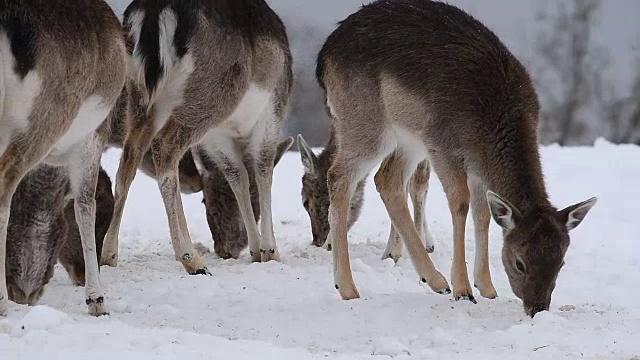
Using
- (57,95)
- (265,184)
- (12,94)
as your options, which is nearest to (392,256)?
(265,184)

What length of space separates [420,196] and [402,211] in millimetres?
2183

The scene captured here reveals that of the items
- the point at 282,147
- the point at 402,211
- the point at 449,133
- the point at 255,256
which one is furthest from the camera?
the point at 282,147

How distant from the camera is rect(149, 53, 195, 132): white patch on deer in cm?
988

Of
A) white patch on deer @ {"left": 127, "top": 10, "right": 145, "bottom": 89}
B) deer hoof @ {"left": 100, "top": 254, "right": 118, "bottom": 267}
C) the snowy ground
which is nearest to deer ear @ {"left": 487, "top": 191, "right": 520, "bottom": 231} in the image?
the snowy ground

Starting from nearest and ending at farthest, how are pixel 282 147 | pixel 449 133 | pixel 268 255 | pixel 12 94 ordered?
pixel 12 94 < pixel 449 133 < pixel 268 255 < pixel 282 147

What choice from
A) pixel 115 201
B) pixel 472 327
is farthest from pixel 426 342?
pixel 115 201

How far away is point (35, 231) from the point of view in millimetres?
8273

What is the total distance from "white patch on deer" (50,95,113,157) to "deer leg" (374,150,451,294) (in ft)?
9.86

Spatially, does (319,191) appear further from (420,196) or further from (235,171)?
(420,196)

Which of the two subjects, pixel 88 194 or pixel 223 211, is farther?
pixel 223 211

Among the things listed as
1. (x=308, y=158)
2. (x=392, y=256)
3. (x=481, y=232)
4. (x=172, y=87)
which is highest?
(x=172, y=87)

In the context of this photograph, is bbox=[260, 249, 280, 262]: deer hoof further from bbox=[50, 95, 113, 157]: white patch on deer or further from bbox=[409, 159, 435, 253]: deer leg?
bbox=[50, 95, 113, 157]: white patch on deer

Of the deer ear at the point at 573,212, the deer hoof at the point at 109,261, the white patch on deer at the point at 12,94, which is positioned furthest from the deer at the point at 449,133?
the white patch on deer at the point at 12,94

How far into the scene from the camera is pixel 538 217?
7715 mm
